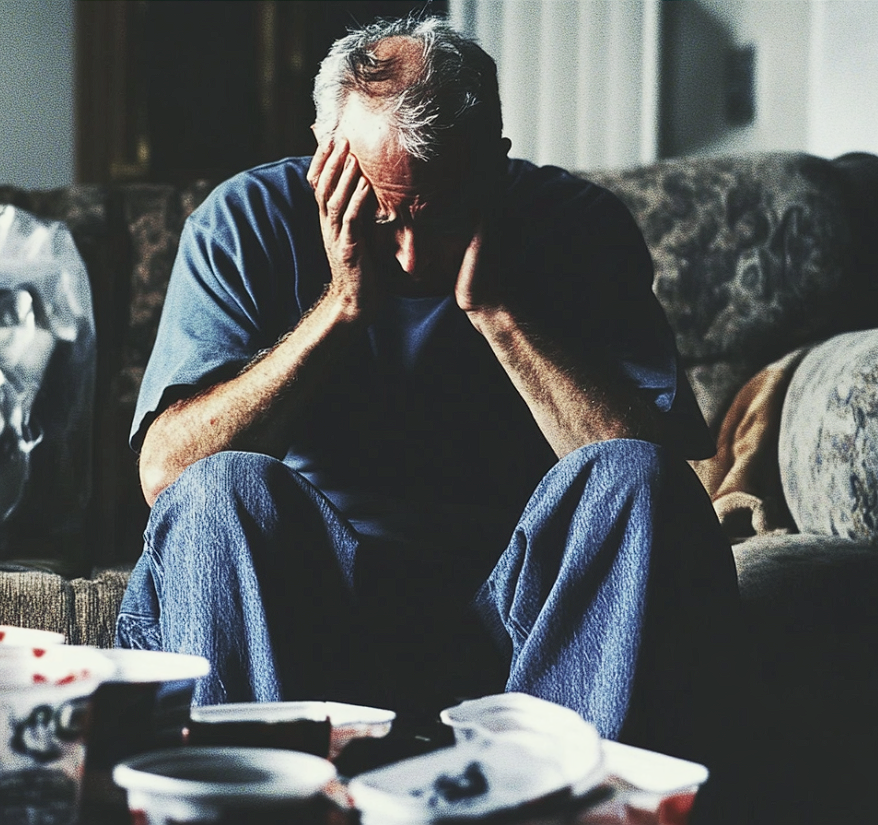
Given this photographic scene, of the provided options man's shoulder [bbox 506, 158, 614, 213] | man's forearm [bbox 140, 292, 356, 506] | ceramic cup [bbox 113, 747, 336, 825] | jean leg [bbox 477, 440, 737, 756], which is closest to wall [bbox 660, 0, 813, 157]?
man's shoulder [bbox 506, 158, 614, 213]

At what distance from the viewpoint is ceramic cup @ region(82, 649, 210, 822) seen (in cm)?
52

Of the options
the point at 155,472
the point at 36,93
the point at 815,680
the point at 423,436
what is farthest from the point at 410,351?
the point at 36,93

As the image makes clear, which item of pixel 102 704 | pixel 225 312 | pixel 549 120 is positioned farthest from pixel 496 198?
pixel 549 120

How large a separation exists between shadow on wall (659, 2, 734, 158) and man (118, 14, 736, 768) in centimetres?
144

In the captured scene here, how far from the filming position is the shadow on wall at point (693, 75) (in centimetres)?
269

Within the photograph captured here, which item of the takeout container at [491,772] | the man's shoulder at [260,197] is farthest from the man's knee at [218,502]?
the man's shoulder at [260,197]

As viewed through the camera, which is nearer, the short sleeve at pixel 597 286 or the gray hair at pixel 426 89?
the gray hair at pixel 426 89

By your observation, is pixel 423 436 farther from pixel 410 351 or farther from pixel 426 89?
pixel 426 89

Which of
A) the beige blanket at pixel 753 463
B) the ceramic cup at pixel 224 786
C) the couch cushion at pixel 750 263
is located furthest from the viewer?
the couch cushion at pixel 750 263

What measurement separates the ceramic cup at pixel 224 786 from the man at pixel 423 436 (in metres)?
0.33

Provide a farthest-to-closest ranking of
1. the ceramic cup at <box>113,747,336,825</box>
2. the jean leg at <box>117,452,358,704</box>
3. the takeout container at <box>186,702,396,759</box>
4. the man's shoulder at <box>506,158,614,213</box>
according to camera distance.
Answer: the man's shoulder at <box>506,158,614,213</box> < the jean leg at <box>117,452,358,704</box> < the takeout container at <box>186,702,396,759</box> < the ceramic cup at <box>113,747,336,825</box>

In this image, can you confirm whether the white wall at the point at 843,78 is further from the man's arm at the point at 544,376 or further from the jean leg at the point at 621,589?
the jean leg at the point at 621,589

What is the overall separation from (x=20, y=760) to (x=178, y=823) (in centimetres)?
9

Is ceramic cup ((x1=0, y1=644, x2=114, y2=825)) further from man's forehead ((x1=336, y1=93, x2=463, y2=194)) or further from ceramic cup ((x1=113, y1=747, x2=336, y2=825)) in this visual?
man's forehead ((x1=336, y1=93, x2=463, y2=194))
